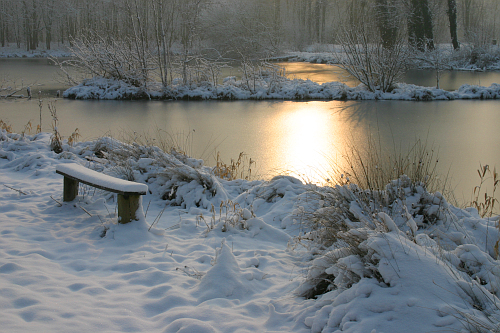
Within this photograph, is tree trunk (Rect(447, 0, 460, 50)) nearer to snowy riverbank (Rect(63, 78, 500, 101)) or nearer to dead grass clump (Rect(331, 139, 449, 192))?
snowy riverbank (Rect(63, 78, 500, 101))

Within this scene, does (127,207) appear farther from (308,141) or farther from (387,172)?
(308,141)

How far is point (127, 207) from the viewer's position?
365 centimetres

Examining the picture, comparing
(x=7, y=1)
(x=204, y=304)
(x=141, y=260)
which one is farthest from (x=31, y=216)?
(x=7, y=1)

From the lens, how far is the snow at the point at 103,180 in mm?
3537

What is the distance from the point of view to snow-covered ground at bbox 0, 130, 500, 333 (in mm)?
2104

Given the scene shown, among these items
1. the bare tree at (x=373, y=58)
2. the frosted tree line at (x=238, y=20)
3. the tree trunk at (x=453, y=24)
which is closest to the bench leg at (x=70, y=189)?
the frosted tree line at (x=238, y=20)

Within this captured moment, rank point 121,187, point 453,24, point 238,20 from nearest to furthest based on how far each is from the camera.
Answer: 1. point 121,187
2. point 453,24
3. point 238,20

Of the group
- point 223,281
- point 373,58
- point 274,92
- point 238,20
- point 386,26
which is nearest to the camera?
point 223,281

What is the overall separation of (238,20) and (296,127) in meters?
25.0

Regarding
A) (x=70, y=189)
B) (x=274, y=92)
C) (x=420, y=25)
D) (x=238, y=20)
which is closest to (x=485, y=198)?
(x=70, y=189)

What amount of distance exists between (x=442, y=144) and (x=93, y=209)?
7208mm

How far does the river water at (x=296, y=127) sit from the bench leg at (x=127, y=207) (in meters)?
2.24

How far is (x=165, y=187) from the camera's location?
5008mm

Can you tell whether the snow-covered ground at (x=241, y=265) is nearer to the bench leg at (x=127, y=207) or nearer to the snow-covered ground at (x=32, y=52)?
the bench leg at (x=127, y=207)
